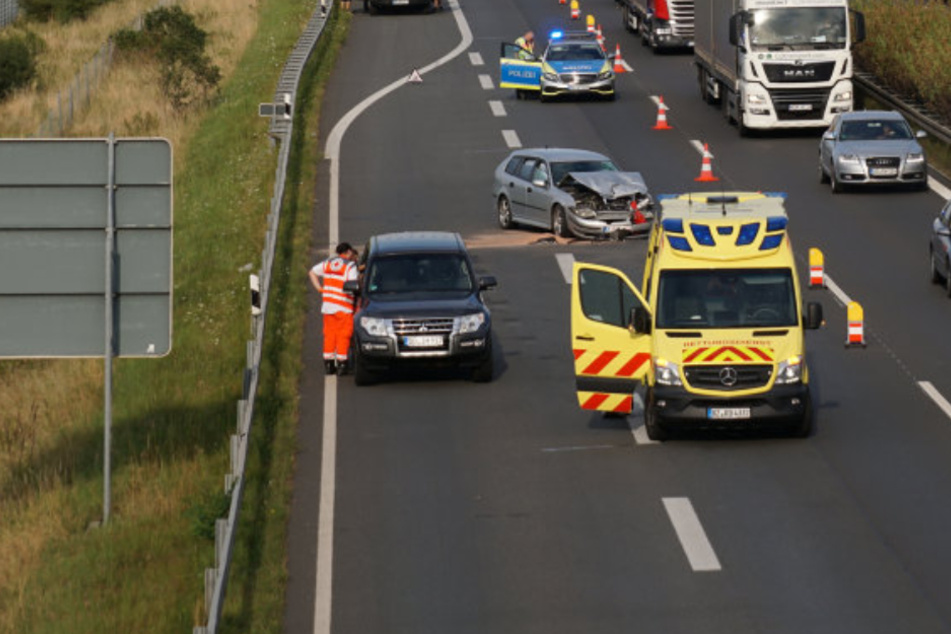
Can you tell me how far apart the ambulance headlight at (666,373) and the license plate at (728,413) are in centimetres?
47

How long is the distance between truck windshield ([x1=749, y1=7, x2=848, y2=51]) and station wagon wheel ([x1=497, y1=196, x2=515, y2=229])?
361 inches

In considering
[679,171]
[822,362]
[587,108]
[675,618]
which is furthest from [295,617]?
[587,108]

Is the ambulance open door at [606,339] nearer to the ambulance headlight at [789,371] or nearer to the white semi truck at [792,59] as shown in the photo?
the ambulance headlight at [789,371]

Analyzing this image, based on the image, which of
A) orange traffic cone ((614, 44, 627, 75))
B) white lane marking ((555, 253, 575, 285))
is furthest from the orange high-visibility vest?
orange traffic cone ((614, 44, 627, 75))

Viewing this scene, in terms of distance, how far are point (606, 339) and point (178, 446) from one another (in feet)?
17.7

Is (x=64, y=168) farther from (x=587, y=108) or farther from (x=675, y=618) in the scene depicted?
(x=587, y=108)

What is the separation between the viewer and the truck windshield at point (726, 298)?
2325 centimetres

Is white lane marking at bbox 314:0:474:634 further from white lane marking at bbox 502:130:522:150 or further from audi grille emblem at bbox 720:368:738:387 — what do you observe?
audi grille emblem at bbox 720:368:738:387

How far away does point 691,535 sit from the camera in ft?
65.9

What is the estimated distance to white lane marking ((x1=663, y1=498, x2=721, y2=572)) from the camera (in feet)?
62.6

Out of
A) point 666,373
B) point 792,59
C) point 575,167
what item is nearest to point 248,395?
point 666,373

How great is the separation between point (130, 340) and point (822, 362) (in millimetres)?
10766

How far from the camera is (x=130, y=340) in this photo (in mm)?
20875

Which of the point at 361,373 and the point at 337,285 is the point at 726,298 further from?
the point at 337,285
